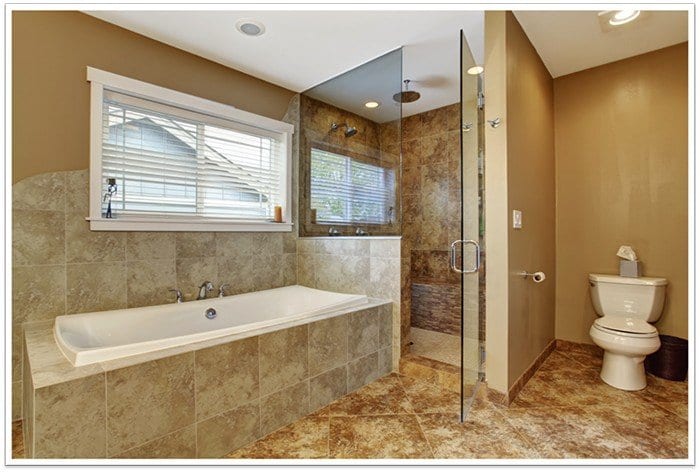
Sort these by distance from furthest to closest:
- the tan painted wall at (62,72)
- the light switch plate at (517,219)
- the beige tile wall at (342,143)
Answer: the beige tile wall at (342,143) < the light switch plate at (517,219) < the tan painted wall at (62,72)

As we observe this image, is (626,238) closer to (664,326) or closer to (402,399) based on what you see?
(664,326)

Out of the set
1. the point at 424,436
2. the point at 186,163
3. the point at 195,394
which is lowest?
the point at 424,436

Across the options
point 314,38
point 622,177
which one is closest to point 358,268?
point 314,38

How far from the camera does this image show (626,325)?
7.49 ft

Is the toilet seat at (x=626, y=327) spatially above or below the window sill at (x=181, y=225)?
below

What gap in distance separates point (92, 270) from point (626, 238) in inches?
153

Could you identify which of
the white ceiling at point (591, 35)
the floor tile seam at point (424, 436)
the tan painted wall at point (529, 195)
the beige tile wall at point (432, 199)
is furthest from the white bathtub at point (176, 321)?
the white ceiling at point (591, 35)

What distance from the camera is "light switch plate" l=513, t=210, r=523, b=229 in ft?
7.13

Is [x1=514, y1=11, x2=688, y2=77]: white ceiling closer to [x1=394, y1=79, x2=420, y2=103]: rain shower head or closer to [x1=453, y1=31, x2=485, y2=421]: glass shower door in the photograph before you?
[x1=453, y1=31, x2=485, y2=421]: glass shower door

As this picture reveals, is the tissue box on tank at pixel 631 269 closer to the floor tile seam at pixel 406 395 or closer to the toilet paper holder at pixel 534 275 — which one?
the toilet paper holder at pixel 534 275

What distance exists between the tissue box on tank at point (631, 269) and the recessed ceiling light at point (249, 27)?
3.20 meters

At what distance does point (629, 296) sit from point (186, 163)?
11.5 feet

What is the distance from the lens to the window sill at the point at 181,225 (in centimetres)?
216

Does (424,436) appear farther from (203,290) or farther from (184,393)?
(203,290)
